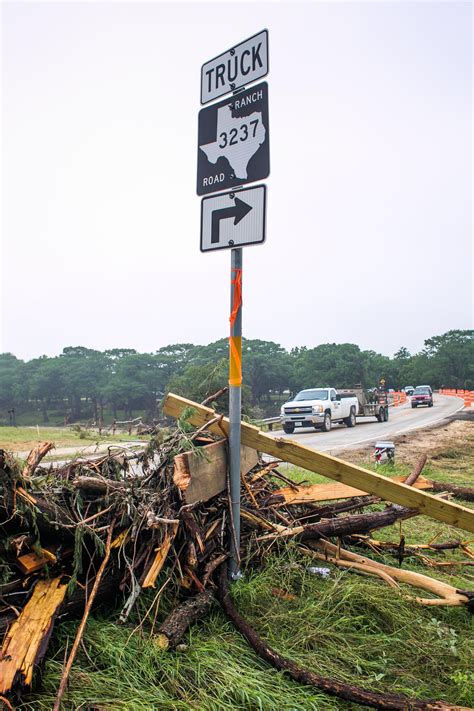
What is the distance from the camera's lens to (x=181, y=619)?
2869 mm

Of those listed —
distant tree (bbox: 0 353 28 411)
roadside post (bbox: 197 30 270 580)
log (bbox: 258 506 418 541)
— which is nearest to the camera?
roadside post (bbox: 197 30 270 580)

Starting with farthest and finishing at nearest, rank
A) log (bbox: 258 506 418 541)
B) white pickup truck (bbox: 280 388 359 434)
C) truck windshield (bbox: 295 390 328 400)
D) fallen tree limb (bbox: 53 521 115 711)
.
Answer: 1. truck windshield (bbox: 295 390 328 400)
2. white pickup truck (bbox: 280 388 359 434)
3. log (bbox: 258 506 418 541)
4. fallen tree limb (bbox: 53 521 115 711)

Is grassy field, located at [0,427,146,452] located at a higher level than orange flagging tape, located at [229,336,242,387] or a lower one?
lower

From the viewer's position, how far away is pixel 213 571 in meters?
3.49

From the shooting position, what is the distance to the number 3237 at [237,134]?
3693 mm

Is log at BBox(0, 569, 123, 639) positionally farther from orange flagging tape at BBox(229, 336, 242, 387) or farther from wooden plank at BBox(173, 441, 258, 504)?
orange flagging tape at BBox(229, 336, 242, 387)

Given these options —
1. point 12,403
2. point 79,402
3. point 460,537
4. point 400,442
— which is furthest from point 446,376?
point 460,537

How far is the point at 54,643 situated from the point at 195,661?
734 millimetres

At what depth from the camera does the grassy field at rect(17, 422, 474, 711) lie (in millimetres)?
2418

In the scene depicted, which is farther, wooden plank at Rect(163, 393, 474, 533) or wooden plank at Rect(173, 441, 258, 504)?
wooden plank at Rect(163, 393, 474, 533)

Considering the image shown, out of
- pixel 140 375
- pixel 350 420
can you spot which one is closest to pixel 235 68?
pixel 350 420

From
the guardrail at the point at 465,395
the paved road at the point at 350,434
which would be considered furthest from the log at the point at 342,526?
the guardrail at the point at 465,395

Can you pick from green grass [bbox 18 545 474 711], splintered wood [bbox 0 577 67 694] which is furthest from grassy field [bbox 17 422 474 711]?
splintered wood [bbox 0 577 67 694]

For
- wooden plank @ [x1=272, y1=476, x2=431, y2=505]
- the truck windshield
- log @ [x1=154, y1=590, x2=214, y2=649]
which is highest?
wooden plank @ [x1=272, y1=476, x2=431, y2=505]
